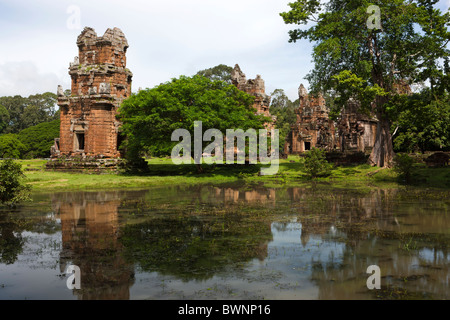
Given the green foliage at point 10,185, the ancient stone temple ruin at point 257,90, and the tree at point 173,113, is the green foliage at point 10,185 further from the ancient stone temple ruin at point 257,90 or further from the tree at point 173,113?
the ancient stone temple ruin at point 257,90

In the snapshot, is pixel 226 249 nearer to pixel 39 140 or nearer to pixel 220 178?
pixel 220 178

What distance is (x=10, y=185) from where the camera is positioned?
12445 millimetres

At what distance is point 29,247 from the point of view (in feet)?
25.9

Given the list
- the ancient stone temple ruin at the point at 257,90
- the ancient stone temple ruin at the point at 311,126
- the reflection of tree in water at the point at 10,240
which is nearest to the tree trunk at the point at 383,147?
the ancient stone temple ruin at the point at 257,90

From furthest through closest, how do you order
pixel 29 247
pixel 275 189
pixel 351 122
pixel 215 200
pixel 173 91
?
pixel 351 122 < pixel 173 91 < pixel 275 189 < pixel 215 200 < pixel 29 247

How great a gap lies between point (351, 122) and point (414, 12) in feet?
54.9

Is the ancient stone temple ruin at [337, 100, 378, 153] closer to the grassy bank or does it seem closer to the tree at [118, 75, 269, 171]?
the grassy bank

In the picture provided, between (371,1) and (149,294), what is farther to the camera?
(371,1)

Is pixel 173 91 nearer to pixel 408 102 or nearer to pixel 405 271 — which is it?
pixel 408 102

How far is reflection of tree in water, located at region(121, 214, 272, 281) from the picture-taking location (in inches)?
253

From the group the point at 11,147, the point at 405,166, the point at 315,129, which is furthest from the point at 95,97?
the point at 315,129

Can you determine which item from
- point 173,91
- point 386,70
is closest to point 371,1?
point 386,70

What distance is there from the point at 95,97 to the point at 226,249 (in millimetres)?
23688

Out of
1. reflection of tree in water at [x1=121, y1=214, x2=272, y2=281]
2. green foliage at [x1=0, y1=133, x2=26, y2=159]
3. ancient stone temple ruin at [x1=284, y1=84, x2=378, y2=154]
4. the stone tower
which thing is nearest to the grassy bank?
the stone tower
